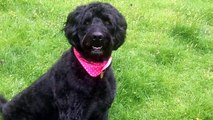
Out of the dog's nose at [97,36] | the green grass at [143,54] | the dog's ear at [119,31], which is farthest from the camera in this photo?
the green grass at [143,54]

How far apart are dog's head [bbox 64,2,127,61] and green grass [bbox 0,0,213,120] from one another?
1451 millimetres

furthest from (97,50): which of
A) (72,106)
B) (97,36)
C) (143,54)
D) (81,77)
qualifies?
(143,54)

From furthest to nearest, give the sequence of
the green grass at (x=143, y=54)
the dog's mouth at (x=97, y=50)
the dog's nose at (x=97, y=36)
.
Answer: the green grass at (x=143, y=54), the dog's mouth at (x=97, y=50), the dog's nose at (x=97, y=36)

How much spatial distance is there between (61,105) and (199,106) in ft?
6.45

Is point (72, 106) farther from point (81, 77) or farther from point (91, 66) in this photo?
point (91, 66)

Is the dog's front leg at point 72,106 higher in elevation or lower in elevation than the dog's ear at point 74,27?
lower

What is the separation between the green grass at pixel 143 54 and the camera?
20.6 ft

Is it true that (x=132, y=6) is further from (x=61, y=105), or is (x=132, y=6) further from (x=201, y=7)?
(x=61, y=105)

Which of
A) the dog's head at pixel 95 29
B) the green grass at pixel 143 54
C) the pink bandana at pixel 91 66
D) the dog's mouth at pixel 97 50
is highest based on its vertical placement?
the dog's head at pixel 95 29

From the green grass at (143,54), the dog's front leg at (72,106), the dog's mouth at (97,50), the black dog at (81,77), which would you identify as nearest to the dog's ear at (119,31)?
the black dog at (81,77)

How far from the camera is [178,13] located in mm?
8312

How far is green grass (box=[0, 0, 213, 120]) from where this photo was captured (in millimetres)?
6286

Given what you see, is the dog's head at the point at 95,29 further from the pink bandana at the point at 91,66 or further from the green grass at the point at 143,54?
the green grass at the point at 143,54

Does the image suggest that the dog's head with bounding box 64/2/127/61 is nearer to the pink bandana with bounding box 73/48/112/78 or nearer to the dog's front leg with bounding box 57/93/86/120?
the pink bandana with bounding box 73/48/112/78
